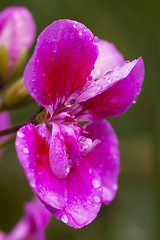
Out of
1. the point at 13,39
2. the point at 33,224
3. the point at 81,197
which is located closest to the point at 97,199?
Answer: the point at 81,197

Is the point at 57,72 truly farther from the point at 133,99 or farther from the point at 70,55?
the point at 133,99

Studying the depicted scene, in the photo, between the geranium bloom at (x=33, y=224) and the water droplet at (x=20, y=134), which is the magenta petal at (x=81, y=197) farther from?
the geranium bloom at (x=33, y=224)

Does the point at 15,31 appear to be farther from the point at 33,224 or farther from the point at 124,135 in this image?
the point at 124,135

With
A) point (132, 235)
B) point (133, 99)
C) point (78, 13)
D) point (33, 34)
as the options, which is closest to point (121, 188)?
point (132, 235)

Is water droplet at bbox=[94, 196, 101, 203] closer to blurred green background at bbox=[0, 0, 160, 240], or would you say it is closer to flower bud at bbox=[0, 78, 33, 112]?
flower bud at bbox=[0, 78, 33, 112]

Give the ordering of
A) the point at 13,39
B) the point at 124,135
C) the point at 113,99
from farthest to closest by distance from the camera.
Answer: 1. the point at 124,135
2. the point at 13,39
3. the point at 113,99

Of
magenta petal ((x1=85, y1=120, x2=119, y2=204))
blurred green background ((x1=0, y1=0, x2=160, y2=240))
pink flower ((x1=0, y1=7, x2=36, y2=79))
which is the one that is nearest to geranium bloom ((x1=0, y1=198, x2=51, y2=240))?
magenta petal ((x1=85, y1=120, x2=119, y2=204))
